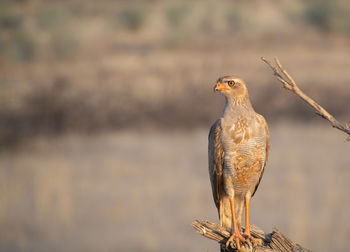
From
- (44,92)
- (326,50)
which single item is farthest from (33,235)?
(326,50)

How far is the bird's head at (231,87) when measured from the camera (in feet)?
19.2

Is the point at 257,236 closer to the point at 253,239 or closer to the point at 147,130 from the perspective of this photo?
the point at 253,239

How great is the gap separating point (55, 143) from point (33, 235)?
4.82 meters

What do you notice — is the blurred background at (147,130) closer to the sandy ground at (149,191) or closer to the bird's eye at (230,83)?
the sandy ground at (149,191)

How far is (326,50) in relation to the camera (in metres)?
24.0

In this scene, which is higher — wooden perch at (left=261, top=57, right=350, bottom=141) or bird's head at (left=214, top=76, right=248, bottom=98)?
bird's head at (left=214, top=76, right=248, bottom=98)

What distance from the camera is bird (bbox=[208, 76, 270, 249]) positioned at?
5.62 metres

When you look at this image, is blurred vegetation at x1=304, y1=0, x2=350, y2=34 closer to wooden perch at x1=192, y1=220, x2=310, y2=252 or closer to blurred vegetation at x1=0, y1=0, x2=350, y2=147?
blurred vegetation at x1=0, y1=0, x2=350, y2=147

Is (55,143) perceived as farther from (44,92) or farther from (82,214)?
(82,214)

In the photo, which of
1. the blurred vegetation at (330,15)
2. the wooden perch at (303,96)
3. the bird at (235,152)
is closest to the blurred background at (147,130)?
the blurred vegetation at (330,15)

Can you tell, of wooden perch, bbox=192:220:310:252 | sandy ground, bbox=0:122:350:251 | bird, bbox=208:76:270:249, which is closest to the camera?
wooden perch, bbox=192:220:310:252

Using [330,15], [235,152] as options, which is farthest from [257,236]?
[330,15]

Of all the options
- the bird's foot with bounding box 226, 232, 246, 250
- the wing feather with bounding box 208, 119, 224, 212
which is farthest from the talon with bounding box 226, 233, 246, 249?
the wing feather with bounding box 208, 119, 224, 212

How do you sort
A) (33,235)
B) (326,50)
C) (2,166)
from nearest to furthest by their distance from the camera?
(33,235)
(2,166)
(326,50)
